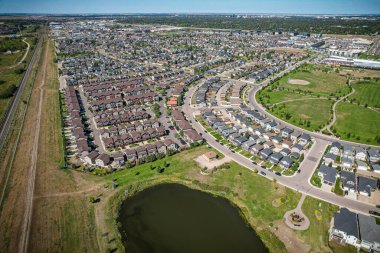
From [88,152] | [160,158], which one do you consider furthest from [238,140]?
[88,152]

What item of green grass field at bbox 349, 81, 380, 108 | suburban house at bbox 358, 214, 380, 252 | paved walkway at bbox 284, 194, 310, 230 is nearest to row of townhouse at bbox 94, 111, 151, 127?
paved walkway at bbox 284, 194, 310, 230

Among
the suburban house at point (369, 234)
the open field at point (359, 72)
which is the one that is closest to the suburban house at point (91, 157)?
the suburban house at point (369, 234)

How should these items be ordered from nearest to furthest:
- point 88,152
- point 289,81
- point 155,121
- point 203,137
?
1. point 88,152
2. point 203,137
3. point 155,121
4. point 289,81

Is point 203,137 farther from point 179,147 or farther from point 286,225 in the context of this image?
point 286,225

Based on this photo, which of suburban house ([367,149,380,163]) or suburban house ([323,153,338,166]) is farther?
suburban house ([367,149,380,163])

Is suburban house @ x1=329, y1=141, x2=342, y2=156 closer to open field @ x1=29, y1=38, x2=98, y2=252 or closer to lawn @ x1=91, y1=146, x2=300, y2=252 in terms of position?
lawn @ x1=91, y1=146, x2=300, y2=252

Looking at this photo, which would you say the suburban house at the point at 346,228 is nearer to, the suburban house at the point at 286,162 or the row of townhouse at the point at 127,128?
the suburban house at the point at 286,162
